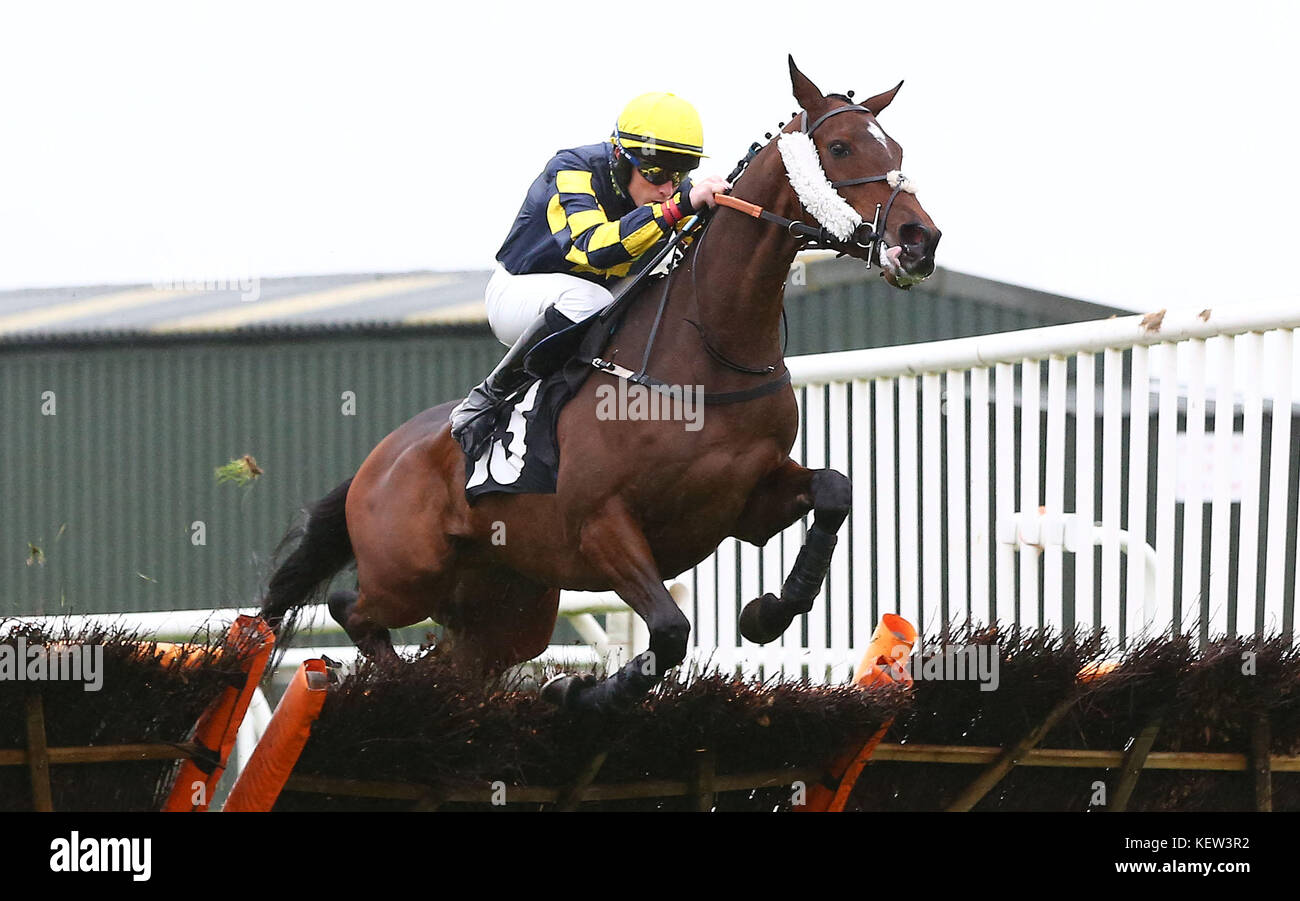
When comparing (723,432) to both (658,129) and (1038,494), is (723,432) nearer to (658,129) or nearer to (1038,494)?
(658,129)

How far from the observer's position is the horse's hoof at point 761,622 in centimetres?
424

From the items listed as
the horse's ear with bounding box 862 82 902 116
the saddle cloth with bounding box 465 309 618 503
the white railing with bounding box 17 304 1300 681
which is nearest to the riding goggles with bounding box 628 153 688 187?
the saddle cloth with bounding box 465 309 618 503

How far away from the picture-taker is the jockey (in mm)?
4211

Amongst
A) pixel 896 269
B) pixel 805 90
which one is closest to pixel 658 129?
pixel 805 90

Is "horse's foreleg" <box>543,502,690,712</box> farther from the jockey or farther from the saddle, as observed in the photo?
the jockey

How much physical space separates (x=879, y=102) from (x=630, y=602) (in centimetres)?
134

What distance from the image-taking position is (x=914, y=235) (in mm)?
3676

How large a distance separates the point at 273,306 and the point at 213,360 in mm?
631

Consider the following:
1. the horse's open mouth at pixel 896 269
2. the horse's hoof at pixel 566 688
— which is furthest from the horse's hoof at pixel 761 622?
the horse's open mouth at pixel 896 269

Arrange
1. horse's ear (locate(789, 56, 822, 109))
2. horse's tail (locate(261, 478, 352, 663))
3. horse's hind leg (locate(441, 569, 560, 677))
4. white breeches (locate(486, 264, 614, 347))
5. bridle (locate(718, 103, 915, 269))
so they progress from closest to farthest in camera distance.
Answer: bridle (locate(718, 103, 915, 269)) < horse's ear (locate(789, 56, 822, 109)) < white breeches (locate(486, 264, 614, 347)) < horse's hind leg (locate(441, 569, 560, 677)) < horse's tail (locate(261, 478, 352, 663))

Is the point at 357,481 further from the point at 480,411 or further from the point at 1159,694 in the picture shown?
the point at 1159,694

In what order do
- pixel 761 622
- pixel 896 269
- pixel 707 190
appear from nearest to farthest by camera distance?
pixel 896 269 < pixel 707 190 < pixel 761 622

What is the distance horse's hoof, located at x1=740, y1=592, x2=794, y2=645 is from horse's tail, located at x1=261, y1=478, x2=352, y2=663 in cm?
162
